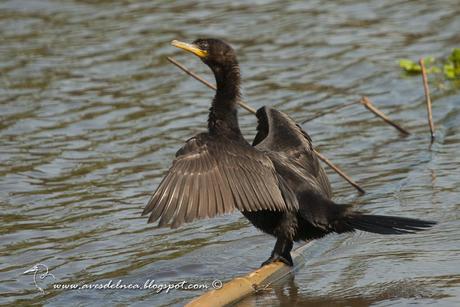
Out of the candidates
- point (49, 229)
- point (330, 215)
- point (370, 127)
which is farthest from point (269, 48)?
point (330, 215)

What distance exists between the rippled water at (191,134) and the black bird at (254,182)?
0.34 metres

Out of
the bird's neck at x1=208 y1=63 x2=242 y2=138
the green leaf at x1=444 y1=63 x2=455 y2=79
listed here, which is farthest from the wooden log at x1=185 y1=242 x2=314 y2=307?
the green leaf at x1=444 y1=63 x2=455 y2=79

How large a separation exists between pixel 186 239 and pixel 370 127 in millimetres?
3468

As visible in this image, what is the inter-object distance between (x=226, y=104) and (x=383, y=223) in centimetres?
138

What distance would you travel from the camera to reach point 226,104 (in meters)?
7.11

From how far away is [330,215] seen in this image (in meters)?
6.78

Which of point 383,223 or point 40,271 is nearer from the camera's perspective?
point 383,223

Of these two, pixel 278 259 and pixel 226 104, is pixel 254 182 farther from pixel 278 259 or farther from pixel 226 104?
pixel 226 104

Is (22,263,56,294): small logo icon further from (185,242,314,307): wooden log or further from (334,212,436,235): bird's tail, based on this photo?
(334,212,436,235): bird's tail

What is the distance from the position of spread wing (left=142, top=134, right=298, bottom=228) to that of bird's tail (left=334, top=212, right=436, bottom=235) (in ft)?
1.23

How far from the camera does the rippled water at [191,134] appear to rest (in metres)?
7.02

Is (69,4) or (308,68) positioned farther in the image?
(69,4)

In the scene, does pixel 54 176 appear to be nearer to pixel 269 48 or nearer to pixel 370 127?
pixel 370 127

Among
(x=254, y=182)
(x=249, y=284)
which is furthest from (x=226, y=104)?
(x=249, y=284)
